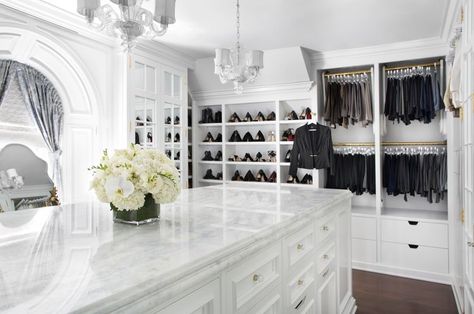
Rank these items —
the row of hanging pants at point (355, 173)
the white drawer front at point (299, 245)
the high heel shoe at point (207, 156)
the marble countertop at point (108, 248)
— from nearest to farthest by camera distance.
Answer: the marble countertop at point (108, 248) → the white drawer front at point (299, 245) → the row of hanging pants at point (355, 173) → the high heel shoe at point (207, 156)

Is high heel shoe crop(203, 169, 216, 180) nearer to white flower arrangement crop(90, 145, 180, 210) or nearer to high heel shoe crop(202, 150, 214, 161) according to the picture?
high heel shoe crop(202, 150, 214, 161)

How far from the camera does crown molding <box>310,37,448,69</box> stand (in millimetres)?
4129

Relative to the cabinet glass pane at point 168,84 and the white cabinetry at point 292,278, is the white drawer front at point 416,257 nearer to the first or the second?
the white cabinetry at point 292,278

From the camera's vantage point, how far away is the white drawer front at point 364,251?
441 cm

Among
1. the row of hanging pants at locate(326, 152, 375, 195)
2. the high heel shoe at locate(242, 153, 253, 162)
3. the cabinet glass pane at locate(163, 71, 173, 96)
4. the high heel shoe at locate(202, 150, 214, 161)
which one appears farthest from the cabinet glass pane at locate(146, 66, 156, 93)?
the row of hanging pants at locate(326, 152, 375, 195)

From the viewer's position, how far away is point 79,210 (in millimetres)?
1871

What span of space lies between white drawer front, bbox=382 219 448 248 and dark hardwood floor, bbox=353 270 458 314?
1.45 feet

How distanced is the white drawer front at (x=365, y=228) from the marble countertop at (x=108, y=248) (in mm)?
2667

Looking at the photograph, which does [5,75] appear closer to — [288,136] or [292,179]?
[288,136]

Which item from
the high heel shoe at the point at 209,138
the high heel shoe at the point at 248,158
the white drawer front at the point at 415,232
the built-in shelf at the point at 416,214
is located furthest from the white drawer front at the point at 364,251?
the high heel shoe at the point at 209,138

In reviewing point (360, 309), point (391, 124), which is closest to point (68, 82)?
point (360, 309)

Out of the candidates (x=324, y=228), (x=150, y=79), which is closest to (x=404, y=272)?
(x=324, y=228)

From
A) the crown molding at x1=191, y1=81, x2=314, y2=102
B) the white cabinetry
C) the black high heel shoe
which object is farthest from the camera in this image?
the black high heel shoe

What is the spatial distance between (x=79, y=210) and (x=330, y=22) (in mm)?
2959
